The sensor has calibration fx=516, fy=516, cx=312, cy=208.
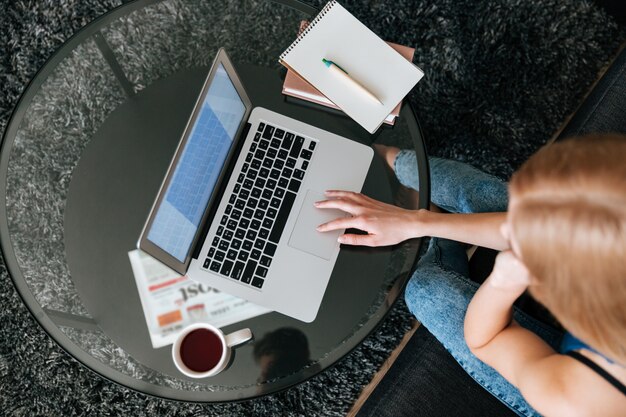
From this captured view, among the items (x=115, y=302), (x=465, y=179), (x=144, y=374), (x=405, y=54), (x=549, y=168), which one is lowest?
(x=144, y=374)

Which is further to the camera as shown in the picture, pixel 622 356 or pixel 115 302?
pixel 115 302

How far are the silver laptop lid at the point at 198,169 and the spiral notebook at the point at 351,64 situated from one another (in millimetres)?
143

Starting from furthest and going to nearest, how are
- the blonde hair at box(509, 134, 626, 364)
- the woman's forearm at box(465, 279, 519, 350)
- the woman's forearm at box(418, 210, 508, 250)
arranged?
the woman's forearm at box(418, 210, 508, 250), the woman's forearm at box(465, 279, 519, 350), the blonde hair at box(509, 134, 626, 364)

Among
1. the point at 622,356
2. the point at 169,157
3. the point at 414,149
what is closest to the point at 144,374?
the point at 169,157

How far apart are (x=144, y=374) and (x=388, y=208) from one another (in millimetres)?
558

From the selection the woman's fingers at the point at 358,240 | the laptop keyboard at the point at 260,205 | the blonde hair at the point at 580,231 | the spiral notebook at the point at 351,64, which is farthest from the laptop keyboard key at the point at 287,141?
the blonde hair at the point at 580,231

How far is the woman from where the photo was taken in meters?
0.57

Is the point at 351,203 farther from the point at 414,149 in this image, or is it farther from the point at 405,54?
the point at 405,54

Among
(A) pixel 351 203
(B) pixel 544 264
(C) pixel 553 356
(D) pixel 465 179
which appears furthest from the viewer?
(D) pixel 465 179

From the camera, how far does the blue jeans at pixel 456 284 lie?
3.15 ft

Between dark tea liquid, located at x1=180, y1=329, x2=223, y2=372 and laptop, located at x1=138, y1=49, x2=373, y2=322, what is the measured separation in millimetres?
103

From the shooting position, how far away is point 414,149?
1048 mm

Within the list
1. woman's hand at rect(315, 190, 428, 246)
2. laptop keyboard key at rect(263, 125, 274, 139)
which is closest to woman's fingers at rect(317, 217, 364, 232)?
woman's hand at rect(315, 190, 428, 246)

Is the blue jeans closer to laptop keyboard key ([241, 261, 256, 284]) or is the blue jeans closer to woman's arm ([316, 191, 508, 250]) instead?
woman's arm ([316, 191, 508, 250])
